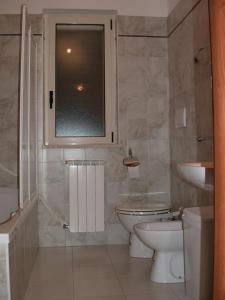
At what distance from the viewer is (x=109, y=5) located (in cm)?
357

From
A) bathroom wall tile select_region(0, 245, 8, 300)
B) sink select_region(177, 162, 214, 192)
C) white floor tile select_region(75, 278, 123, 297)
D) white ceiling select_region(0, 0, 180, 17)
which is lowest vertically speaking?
white floor tile select_region(75, 278, 123, 297)

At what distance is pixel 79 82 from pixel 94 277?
6.29ft

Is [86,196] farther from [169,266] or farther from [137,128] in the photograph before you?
[169,266]

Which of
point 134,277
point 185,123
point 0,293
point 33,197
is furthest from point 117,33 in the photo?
point 0,293

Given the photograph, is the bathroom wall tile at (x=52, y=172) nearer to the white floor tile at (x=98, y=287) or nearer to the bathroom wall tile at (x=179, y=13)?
the white floor tile at (x=98, y=287)

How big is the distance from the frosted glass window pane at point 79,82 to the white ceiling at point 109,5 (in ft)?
0.67

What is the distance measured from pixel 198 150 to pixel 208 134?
0.85 feet

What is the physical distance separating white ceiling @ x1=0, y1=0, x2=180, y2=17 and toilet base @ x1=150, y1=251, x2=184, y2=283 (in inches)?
93.5

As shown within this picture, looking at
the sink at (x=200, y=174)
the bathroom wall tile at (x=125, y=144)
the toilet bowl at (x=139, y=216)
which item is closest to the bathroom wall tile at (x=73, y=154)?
the bathroom wall tile at (x=125, y=144)

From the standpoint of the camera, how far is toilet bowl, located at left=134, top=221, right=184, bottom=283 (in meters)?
2.43

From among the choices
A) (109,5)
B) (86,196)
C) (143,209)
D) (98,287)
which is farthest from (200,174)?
(109,5)

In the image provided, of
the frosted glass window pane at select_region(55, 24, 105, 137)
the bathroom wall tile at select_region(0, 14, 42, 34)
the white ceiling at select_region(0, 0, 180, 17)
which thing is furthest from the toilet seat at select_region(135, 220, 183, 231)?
the bathroom wall tile at select_region(0, 14, 42, 34)

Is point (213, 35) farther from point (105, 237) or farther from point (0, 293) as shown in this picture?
point (105, 237)

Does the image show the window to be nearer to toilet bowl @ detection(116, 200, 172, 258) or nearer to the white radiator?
the white radiator
